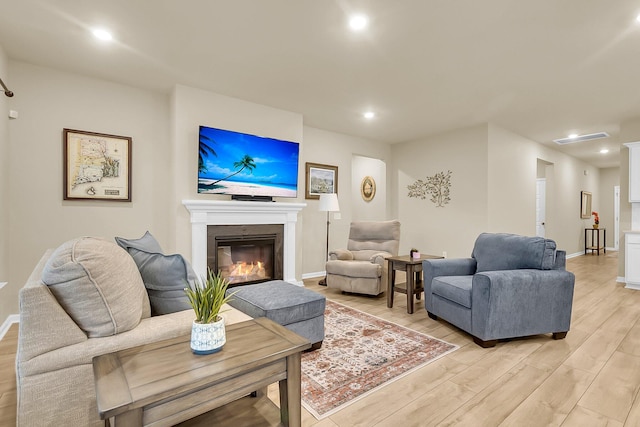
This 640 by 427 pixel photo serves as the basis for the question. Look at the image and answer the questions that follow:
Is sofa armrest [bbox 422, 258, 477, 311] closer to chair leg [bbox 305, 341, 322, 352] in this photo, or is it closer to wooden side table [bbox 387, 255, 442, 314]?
wooden side table [bbox 387, 255, 442, 314]

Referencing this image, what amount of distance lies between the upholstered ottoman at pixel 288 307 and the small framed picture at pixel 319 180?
9.84 ft

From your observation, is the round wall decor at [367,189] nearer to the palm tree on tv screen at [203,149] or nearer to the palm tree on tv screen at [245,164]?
the palm tree on tv screen at [245,164]

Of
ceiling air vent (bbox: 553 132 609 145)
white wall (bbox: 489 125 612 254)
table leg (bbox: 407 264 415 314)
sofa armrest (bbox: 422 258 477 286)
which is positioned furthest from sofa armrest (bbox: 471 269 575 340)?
ceiling air vent (bbox: 553 132 609 145)

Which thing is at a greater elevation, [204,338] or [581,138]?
[581,138]

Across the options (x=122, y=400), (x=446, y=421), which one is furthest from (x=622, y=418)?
(x=122, y=400)

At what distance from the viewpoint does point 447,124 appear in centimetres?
532

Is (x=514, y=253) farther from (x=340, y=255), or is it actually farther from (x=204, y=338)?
(x=204, y=338)

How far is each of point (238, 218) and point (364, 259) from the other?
1881 mm

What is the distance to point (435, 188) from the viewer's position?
5977 mm

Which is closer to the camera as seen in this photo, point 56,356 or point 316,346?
point 56,356

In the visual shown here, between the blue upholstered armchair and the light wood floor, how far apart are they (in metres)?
0.14

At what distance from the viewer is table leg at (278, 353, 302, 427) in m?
1.32

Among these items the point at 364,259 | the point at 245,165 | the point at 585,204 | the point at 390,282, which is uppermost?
the point at 245,165

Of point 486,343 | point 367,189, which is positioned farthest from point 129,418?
point 367,189
